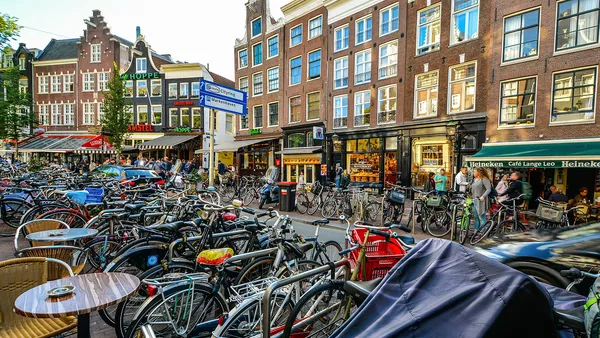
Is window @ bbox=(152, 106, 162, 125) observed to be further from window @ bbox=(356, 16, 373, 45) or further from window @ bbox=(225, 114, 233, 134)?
window @ bbox=(356, 16, 373, 45)

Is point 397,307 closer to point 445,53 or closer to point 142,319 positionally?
point 142,319

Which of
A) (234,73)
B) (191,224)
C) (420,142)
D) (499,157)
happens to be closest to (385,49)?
(420,142)

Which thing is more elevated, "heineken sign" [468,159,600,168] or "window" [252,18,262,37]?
"window" [252,18,262,37]

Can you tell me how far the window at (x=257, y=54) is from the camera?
25859mm

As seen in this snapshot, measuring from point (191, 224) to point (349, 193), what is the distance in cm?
731

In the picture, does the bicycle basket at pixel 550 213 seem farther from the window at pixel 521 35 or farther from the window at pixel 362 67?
the window at pixel 362 67

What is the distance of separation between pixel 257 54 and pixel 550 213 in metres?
24.0

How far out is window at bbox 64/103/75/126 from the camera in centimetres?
3284

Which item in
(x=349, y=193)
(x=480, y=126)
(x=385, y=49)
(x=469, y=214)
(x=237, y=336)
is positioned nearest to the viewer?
(x=237, y=336)

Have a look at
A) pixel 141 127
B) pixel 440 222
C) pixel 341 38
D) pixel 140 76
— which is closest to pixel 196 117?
pixel 141 127

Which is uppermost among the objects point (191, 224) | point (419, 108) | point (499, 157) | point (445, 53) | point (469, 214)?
point (445, 53)

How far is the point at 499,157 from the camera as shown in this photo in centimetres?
1182

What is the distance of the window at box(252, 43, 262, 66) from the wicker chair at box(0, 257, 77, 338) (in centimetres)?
2529

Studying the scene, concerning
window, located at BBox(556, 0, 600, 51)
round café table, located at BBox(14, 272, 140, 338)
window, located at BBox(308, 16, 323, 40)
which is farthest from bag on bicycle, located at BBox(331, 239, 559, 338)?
window, located at BBox(308, 16, 323, 40)
